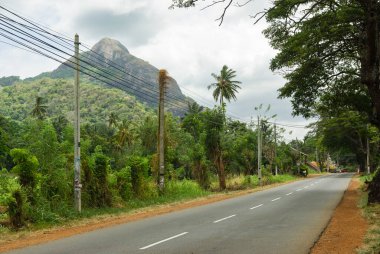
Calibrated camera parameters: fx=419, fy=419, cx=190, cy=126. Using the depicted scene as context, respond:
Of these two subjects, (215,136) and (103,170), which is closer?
(103,170)

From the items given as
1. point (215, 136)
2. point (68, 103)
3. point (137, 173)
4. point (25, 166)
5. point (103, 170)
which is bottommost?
point (137, 173)

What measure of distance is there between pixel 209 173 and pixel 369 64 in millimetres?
21873

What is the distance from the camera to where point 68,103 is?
157750mm

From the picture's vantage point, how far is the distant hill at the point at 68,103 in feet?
441

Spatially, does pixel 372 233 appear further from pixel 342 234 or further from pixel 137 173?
pixel 137 173

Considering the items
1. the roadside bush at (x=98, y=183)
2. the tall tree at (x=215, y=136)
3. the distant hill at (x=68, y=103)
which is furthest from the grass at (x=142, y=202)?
the distant hill at (x=68, y=103)

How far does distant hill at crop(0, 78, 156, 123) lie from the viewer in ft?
441

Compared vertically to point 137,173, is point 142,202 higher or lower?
lower

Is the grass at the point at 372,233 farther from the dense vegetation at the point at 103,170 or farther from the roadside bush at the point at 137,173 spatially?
the roadside bush at the point at 137,173

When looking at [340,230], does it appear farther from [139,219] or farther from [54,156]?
[54,156]

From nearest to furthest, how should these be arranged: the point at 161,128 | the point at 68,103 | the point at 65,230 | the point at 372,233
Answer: the point at 372,233, the point at 65,230, the point at 161,128, the point at 68,103

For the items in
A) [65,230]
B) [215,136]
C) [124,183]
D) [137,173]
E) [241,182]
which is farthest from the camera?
[241,182]

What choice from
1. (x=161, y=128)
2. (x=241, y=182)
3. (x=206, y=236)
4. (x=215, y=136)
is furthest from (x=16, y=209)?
(x=241, y=182)

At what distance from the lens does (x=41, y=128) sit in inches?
666
